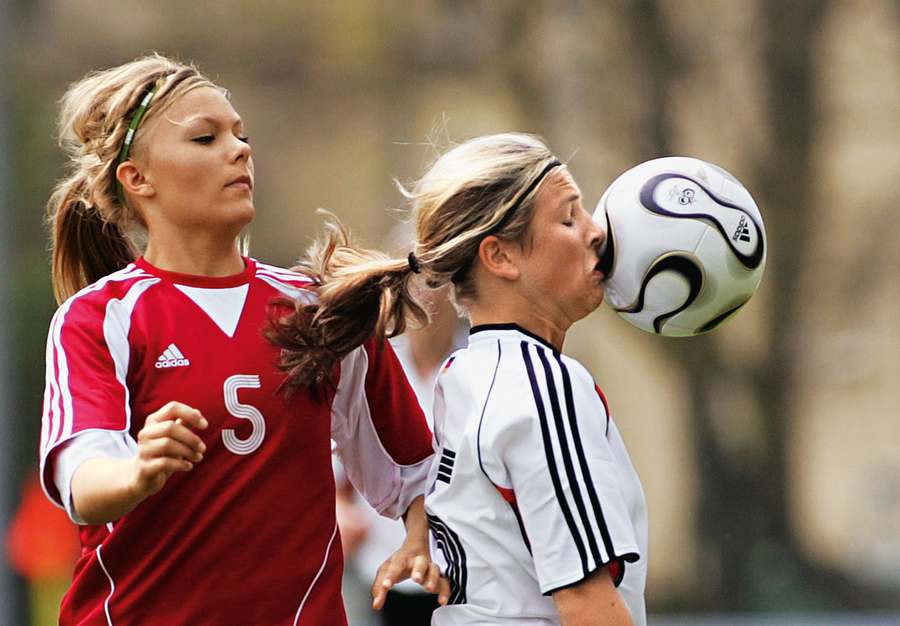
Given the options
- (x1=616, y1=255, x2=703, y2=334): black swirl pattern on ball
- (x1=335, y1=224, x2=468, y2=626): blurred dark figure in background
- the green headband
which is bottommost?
(x1=335, y1=224, x2=468, y2=626): blurred dark figure in background

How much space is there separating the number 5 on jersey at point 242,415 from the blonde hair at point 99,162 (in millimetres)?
559

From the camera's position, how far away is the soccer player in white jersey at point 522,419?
340 centimetres

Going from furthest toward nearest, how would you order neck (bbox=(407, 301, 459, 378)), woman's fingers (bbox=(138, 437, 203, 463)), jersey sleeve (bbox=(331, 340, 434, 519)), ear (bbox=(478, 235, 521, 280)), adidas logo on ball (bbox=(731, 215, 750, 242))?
1. neck (bbox=(407, 301, 459, 378))
2. jersey sleeve (bbox=(331, 340, 434, 519))
3. adidas logo on ball (bbox=(731, 215, 750, 242))
4. ear (bbox=(478, 235, 521, 280))
5. woman's fingers (bbox=(138, 437, 203, 463))

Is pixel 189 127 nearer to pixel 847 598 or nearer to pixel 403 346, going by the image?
pixel 403 346

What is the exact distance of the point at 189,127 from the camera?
388 centimetres

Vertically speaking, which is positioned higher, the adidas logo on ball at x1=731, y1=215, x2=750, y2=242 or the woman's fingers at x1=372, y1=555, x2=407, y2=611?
the adidas logo on ball at x1=731, y1=215, x2=750, y2=242

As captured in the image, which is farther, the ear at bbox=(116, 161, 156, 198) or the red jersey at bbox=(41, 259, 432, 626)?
the ear at bbox=(116, 161, 156, 198)

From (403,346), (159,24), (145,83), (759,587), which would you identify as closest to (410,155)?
(159,24)

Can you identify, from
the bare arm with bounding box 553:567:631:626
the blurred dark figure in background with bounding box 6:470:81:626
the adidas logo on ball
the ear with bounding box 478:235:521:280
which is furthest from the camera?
the blurred dark figure in background with bounding box 6:470:81:626

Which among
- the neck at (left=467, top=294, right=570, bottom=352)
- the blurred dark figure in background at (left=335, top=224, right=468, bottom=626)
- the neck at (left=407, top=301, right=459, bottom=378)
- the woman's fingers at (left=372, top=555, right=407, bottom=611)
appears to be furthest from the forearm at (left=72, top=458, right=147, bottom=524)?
the neck at (left=407, top=301, right=459, bottom=378)

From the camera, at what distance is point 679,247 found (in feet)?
12.5

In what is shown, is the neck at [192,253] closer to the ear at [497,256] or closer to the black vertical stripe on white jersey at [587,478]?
the ear at [497,256]

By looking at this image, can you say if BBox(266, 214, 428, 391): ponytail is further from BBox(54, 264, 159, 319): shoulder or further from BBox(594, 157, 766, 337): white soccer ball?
BBox(594, 157, 766, 337): white soccer ball

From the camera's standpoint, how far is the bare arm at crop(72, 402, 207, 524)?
3.16 metres
